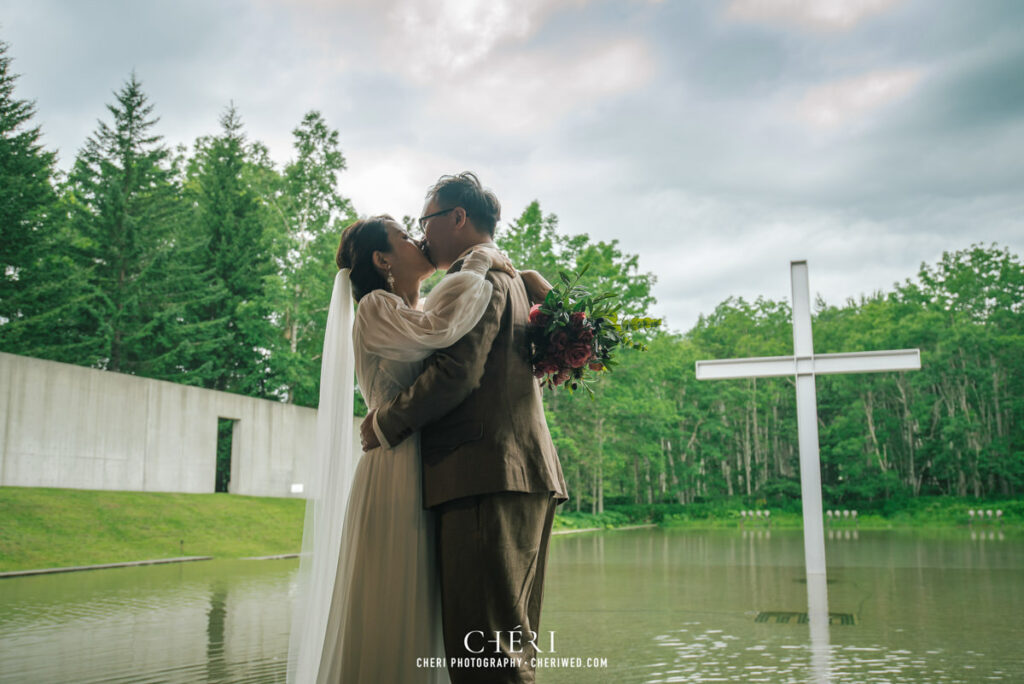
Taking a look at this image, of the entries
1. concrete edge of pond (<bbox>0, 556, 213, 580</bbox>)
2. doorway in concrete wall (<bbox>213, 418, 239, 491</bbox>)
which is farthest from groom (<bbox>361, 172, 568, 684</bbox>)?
doorway in concrete wall (<bbox>213, 418, 239, 491</bbox>)

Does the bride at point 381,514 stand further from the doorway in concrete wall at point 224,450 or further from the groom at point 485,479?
the doorway in concrete wall at point 224,450

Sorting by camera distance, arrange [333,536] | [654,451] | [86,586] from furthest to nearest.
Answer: [654,451] < [86,586] < [333,536]

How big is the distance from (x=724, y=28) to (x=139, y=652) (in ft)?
75.9

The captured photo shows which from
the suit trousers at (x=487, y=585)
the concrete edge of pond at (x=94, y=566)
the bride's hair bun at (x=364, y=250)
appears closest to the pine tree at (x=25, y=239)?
the concrete edge of pond at (x=94, y=566)

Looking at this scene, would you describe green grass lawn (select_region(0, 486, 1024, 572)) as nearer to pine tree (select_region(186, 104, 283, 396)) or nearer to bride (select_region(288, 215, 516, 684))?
bride (select_region(288, 215, 516, 684))

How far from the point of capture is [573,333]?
2824 mm

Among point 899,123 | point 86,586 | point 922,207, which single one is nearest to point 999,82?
point 899,123

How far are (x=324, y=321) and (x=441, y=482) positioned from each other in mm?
30050

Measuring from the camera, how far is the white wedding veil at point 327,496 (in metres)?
2.92

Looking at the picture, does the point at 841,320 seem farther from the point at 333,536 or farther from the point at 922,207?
the point at 333,536

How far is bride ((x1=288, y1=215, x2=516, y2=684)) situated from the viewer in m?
2.61

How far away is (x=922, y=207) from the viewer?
1738 inches

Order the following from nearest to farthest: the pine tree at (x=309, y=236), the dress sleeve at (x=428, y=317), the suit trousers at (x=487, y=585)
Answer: the suit trousers at (x=487, y=585), the dress sleeve at (x=428, y=317), the pine tree at (x=309, y=236)

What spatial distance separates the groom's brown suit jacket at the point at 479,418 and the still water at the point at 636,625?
249 centimetres
